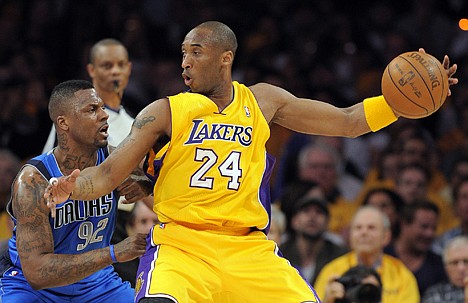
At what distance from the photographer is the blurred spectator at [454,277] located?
7.48m

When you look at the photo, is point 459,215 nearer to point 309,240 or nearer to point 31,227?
point 309,240

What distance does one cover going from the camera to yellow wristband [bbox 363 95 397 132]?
552 cm

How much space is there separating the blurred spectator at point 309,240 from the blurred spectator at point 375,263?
28cm

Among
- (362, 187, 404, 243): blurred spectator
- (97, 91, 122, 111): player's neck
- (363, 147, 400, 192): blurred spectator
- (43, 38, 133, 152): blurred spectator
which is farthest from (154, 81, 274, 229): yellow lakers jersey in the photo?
(363, 147, 400, 192): blurred spectator

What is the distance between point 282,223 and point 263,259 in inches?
120

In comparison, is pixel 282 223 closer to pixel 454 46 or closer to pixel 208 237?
pixel 208 237

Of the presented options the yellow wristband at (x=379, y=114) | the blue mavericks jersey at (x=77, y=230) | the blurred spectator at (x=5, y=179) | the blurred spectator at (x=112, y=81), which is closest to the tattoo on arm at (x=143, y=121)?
the blue mavericks jersey at (x=77, y=230)

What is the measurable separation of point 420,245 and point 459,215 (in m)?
0.62

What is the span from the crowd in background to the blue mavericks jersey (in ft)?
11.1

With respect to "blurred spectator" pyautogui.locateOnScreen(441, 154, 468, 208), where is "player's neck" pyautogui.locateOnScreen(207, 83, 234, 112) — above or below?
above

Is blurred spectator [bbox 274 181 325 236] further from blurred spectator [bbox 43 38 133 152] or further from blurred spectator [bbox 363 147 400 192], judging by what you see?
blurred spectator [bbox 43 38 133 152]

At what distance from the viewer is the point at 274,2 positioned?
11.8 meters

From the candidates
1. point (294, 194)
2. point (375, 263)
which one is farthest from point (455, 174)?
point (375, 263)

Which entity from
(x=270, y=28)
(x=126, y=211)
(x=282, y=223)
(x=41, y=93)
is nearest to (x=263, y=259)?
(x=126, y=211)
